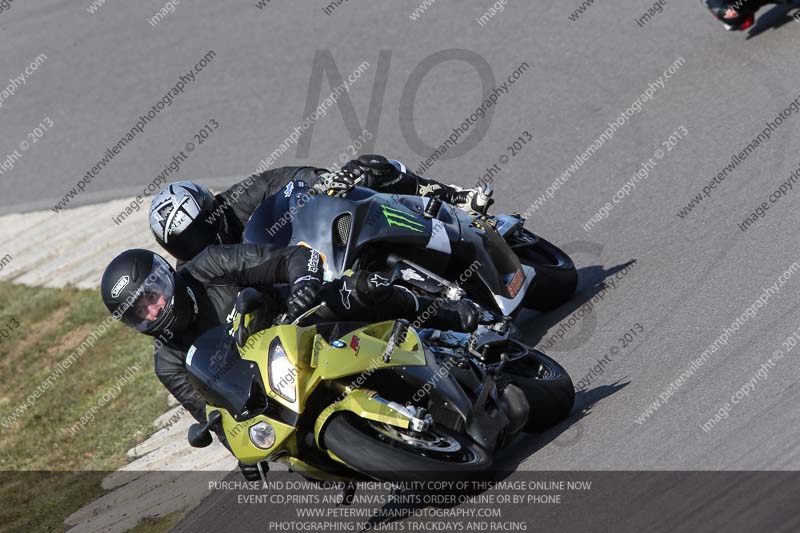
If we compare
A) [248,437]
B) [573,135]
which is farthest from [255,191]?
[573,135]

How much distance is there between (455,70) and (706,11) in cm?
272

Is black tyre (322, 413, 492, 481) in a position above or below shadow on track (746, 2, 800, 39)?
below

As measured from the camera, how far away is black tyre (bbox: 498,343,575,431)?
6285 millimetres

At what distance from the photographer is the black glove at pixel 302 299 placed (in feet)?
19.1

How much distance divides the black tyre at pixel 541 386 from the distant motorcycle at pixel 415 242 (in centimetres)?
62

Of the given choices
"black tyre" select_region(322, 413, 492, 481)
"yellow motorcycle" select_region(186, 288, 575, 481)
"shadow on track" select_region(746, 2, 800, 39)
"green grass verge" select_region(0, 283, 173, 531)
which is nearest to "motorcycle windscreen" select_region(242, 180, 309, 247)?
"yellow motorcycle" select_region(186, 288, 575, 481)

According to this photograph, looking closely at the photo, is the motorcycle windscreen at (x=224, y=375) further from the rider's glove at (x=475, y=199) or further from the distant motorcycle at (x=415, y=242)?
the rider's glove at (x=475, y=199)

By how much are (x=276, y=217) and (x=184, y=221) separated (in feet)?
1.99

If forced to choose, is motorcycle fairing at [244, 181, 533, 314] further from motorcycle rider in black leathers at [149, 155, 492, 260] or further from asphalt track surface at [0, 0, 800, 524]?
asphalt track surface at [0, 0, 800, 524]

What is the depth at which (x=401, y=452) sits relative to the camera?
17.1 feet

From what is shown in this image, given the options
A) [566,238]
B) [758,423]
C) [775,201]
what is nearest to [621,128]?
[566,238]

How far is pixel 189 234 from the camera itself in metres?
7.51

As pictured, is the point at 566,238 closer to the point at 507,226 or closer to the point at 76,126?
the point at 507,226

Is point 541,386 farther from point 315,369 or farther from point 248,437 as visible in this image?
point 248,437
